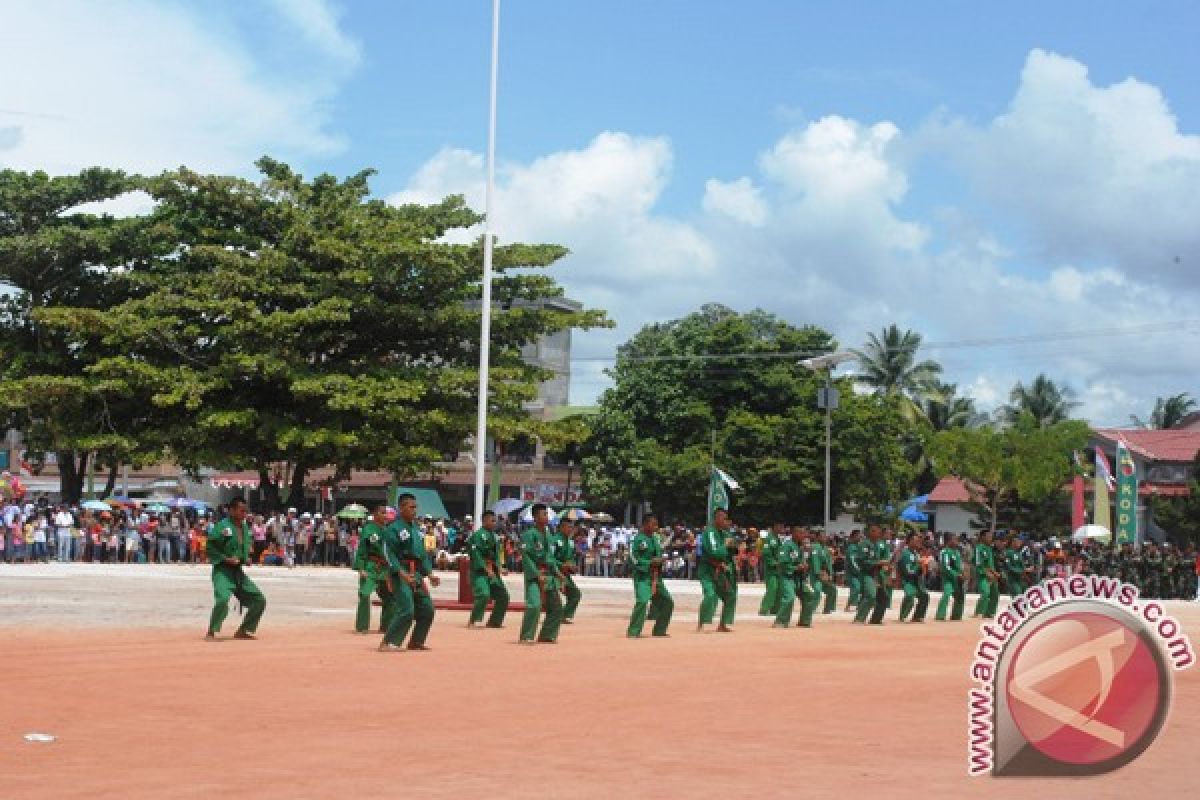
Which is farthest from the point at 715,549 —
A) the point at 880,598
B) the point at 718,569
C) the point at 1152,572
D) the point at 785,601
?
the point at 1152,572

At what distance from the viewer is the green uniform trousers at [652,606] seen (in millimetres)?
21641

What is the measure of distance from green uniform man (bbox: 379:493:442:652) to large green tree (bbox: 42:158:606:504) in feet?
89.4

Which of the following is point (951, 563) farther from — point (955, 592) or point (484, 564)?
point (484, 564)

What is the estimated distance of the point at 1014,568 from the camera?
30812mm

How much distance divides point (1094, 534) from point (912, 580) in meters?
21.0

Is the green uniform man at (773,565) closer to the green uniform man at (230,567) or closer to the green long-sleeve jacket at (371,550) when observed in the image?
the green long-sleeve jacket at (371,550)

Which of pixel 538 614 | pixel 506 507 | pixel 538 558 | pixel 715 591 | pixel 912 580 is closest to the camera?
pixel 538 614

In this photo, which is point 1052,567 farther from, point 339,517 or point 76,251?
point 76,251

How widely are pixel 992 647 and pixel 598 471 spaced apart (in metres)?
53.4

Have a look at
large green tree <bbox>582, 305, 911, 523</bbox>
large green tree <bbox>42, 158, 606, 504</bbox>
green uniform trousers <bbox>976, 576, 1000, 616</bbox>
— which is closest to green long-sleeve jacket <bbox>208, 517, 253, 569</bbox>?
green uniform trousers <bbox>976, 576, 1000, 616</bbox>

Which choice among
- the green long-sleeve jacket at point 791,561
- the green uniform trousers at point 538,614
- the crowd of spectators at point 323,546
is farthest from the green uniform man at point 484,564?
the crowd of spectators at point 323,546

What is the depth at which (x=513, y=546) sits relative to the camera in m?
43.3

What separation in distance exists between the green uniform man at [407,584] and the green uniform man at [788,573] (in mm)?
8584

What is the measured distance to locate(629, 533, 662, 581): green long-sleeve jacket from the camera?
71.8ft
